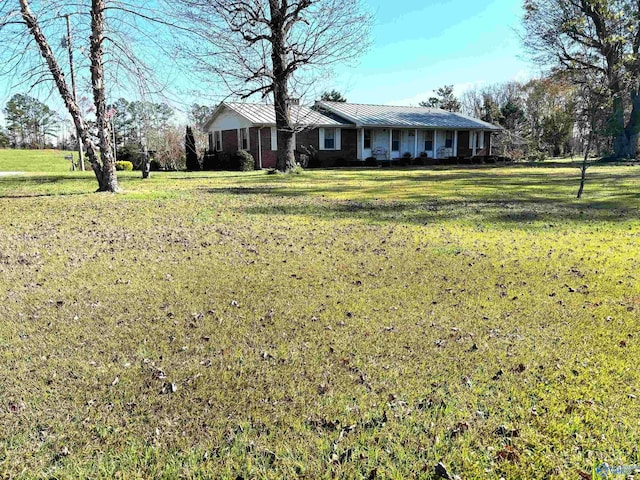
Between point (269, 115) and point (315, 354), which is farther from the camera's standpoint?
point (269, 115)

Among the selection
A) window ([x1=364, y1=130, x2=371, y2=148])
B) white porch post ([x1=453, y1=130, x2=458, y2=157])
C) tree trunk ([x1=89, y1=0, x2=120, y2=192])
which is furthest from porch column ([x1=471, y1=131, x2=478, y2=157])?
tree trunk ([x1=89, y1=0, x2=120, y2=192])

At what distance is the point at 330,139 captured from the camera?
94.7 feet

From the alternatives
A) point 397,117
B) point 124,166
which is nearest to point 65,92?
point 124,166

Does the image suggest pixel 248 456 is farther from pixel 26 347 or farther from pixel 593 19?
pixel 593 19

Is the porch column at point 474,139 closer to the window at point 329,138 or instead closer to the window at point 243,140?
the window at point 329,138

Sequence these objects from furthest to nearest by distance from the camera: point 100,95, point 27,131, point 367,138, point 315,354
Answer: point 27,131
point 367,138
point 100,95
point 315,354

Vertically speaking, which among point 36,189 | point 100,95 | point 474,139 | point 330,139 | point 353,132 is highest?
point 353,132

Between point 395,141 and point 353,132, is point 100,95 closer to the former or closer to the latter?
point 353,132

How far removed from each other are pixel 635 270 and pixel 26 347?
6.29m

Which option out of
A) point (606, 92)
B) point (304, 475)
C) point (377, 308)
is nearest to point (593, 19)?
point (606, 92)

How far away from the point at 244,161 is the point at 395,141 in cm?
1166

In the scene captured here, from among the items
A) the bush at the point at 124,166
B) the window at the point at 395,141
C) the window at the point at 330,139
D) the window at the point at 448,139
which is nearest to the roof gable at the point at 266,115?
the window at the point at 330,139

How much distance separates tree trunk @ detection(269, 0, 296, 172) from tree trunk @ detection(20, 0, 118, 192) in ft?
30.7

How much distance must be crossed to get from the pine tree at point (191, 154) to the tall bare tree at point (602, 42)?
71.8 ft
